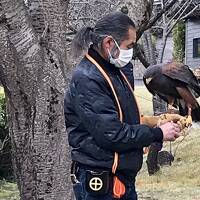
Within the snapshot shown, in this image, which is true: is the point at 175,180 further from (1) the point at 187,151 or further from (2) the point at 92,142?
(2) the point at 92,142

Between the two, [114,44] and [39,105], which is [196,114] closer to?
[114,44]

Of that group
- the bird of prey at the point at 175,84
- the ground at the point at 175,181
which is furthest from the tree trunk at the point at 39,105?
the ground at the point at 175,181

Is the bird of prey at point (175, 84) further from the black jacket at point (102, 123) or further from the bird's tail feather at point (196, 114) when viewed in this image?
the black jacket at point (102, 123)

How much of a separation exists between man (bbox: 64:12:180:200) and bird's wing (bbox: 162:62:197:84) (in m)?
0.87

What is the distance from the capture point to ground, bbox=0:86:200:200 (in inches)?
344

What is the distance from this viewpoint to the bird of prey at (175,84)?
426cm

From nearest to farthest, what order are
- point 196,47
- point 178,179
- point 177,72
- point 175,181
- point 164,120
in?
point 164,120
point 177,72
point 175,181
point 178,179
point 196,47

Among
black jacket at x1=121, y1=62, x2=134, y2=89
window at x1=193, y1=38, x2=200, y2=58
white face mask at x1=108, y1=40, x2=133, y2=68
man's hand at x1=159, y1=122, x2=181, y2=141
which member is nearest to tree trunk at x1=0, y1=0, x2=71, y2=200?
black jacket at x1=121, y1=62, x2=134, y2=89

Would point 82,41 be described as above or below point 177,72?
above

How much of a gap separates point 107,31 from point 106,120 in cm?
55

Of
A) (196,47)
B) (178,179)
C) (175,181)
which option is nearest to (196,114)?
(175,181)

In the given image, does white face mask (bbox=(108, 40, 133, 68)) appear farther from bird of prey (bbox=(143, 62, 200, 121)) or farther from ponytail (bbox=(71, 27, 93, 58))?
bird of prey (bbox=(143, 62, 200, 121))

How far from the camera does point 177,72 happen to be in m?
4.28

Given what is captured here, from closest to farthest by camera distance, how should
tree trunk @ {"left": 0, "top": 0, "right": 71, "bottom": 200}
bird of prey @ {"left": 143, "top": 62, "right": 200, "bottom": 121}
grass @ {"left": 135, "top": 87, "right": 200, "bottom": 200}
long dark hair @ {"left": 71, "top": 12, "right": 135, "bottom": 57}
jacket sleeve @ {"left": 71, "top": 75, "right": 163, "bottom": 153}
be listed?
jacket sleeve @ {"left": 71, "top": 75, "right": 163, "bottom": 153} → long dark hair @ {"left": 71, "top": 12, "right": 135, "bottom": 57} → bird of prey @ {"left": 143, "top": 62, "right": 200, "bottom": 121} → tree trunk @ {"left": 0, "top": 0, "right": 71, "bottom": 200} → grass @ {"left": 135, "top": 87, "right": 200, "bottom": 200}
